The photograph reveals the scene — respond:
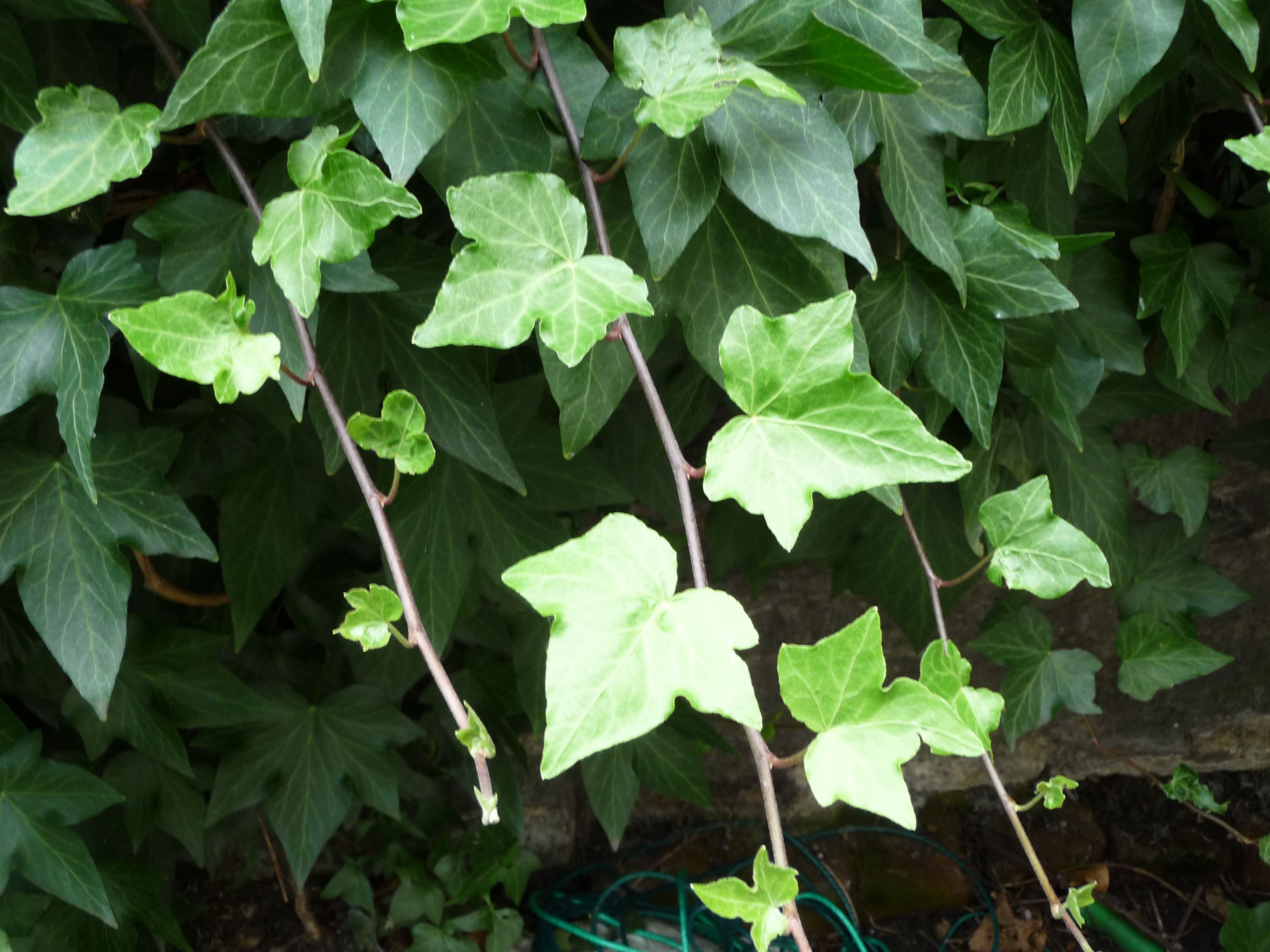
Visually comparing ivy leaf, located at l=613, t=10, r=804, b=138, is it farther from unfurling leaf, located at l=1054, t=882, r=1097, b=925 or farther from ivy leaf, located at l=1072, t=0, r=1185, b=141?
unfurling leaf, located at l=1054, t=882, r=1097, b=925

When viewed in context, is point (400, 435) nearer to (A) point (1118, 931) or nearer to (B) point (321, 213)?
(B) point (321, 213)

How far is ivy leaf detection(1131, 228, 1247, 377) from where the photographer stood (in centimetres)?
83

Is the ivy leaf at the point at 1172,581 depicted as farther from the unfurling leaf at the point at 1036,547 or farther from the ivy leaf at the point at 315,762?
the ivy leaf at the point at 315,762

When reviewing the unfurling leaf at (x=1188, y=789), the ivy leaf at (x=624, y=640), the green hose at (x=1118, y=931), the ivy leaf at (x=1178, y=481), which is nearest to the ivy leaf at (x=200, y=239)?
the ivy leaf at (x=624, y=640)

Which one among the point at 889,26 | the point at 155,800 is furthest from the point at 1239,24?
the point at 155,800

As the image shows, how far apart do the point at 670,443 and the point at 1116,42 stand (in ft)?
1.38

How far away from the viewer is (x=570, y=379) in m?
0.56

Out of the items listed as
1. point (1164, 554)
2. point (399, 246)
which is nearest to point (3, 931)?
point (399, 246)

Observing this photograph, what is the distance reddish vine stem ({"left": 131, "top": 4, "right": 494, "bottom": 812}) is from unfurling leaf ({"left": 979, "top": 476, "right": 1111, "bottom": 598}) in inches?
14.6

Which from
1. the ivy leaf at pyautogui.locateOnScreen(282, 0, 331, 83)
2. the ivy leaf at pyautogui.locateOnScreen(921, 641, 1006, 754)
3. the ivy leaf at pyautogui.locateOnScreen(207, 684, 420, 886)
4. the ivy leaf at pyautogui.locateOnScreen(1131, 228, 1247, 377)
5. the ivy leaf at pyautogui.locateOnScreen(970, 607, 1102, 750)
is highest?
the ivy leaf at pyautogui.locateOnScreen(282, 0, 331, 83)

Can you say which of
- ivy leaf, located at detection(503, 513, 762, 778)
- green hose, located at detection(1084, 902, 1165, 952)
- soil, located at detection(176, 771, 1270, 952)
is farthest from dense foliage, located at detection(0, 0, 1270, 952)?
green hose, located at detection(1084, 902, 1165, 952)

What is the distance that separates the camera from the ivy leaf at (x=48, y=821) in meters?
0.79

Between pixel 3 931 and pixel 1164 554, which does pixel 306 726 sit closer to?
pixel 3 931

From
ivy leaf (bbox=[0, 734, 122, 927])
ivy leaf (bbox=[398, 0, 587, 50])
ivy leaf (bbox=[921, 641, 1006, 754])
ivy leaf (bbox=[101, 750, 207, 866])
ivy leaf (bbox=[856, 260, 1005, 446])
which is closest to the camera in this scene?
ivy leaf (bbox=[398, 0, 587, 50])
